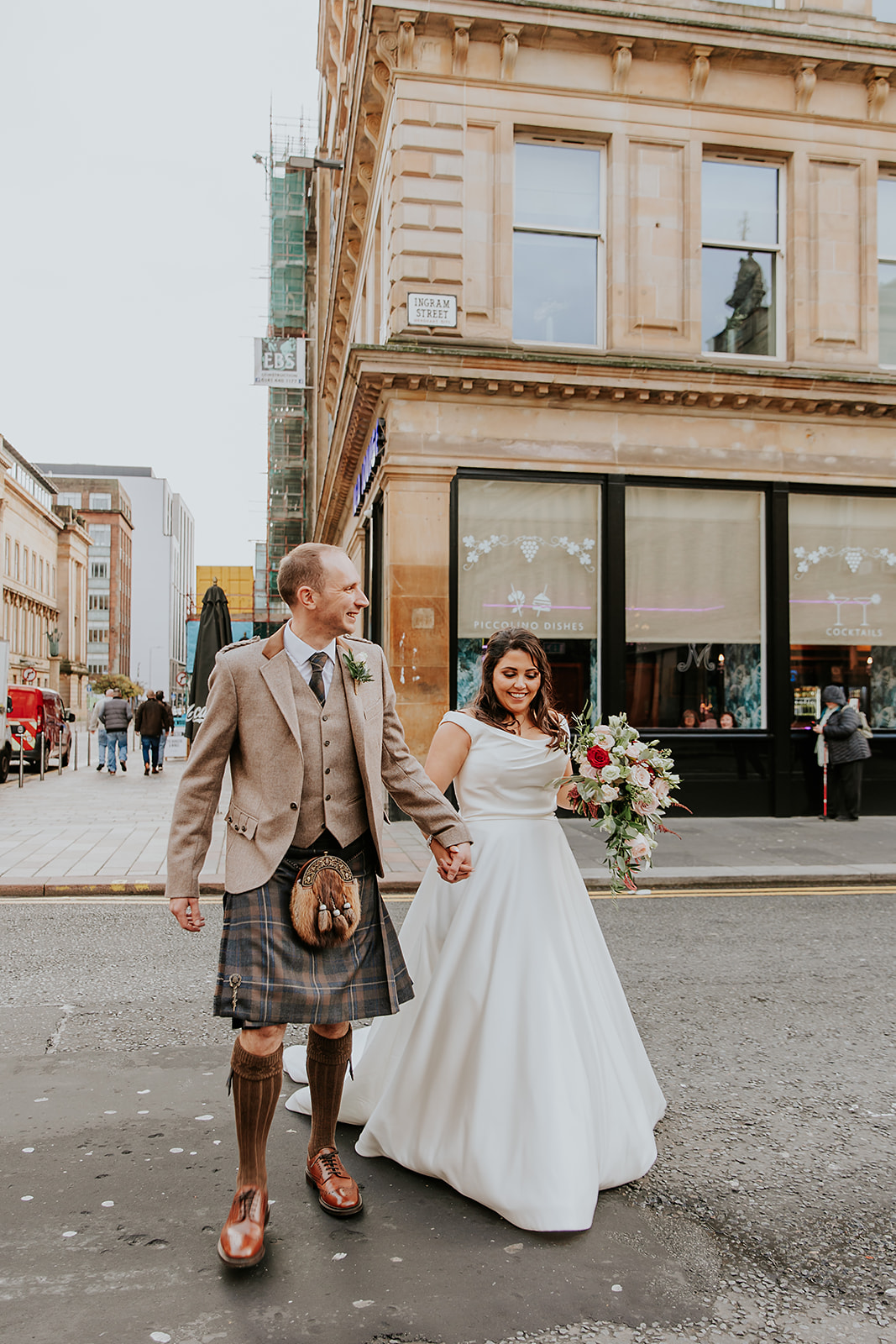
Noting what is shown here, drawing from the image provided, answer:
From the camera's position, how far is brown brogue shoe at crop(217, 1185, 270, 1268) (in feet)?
9.16

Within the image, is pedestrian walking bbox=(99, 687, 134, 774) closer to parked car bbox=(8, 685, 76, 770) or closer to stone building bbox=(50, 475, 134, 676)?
parked car bbox=(8, 685, 76, 770)

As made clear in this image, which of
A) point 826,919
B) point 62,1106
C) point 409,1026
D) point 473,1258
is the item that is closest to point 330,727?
point 409,1026

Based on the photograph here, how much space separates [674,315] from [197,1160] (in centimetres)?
1276

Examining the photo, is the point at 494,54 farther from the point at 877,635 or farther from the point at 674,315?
the point at 877,635

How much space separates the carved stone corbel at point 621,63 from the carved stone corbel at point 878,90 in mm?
3514

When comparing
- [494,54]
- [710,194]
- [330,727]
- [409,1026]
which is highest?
[494,54]

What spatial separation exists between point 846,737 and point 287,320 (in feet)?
121

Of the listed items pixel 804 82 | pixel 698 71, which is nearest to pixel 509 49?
pixel 698 71

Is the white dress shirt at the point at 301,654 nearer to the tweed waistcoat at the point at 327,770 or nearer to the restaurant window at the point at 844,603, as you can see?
the tweed waistcoat at the point at 327,770

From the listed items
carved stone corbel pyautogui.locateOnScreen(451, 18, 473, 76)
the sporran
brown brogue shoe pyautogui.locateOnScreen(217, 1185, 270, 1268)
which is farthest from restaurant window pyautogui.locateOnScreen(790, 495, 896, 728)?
brown brogue shoe pyautogui.locateOnScreen(217, 1185, 270, 1268)

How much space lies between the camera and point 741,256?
14.2 m

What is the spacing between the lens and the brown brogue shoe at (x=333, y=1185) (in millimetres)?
3072

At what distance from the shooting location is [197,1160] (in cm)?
349

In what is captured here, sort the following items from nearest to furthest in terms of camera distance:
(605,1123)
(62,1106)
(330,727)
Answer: (330,727)
(605,1123)
(62,1106)
